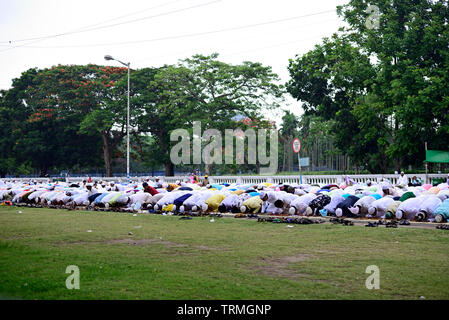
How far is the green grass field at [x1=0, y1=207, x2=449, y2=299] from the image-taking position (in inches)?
213

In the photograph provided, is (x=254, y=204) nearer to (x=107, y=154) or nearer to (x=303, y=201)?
(x=303, y=201)

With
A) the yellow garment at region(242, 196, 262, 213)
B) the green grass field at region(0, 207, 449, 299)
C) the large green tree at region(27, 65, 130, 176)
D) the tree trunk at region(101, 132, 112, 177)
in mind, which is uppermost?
the large green tree at region(27, 65, 130, 176)

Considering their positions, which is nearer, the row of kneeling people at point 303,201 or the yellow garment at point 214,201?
the row of kneeling people at point 303,201

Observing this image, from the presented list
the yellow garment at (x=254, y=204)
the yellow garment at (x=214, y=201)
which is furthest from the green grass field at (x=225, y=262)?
the yellow garment at (x=214, y=201)

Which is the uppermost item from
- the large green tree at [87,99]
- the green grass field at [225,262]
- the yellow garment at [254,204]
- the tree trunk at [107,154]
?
the large green tree at [87,99]

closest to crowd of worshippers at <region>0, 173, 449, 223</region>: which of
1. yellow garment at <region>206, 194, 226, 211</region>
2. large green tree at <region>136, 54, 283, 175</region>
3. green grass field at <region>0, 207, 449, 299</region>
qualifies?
yellow garment at <region>206, 194, 226, 211</region>

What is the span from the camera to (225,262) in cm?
735

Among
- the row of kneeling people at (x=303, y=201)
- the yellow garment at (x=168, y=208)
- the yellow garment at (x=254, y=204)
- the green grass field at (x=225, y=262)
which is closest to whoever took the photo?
the green grass field at (x=225, y=262)

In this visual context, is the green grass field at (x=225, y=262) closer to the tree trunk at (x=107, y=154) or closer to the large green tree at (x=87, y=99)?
the large green tree at (x=87, y=99)

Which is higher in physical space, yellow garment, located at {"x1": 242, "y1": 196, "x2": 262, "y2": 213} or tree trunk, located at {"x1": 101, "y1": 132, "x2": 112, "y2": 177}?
tree trunk, located at {"x1": 101, "y1": 132, "x2": 112, "y2": 177}

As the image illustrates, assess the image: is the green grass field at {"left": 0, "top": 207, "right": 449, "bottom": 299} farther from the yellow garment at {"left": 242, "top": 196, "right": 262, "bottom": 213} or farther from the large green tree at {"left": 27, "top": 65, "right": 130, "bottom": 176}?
the large green tree at {"left": 27, "top": 65, "right": 130, "bottom": 176}

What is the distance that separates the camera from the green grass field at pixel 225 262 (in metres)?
5.42

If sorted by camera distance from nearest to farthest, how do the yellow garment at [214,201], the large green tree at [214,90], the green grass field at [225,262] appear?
the green grass field at [225,262]
the yellow garment at [214,201]
the large green tree at [214,90]

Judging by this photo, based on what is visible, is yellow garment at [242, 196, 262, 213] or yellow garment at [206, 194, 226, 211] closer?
yellow garment at [242, 196, 262, 213]
